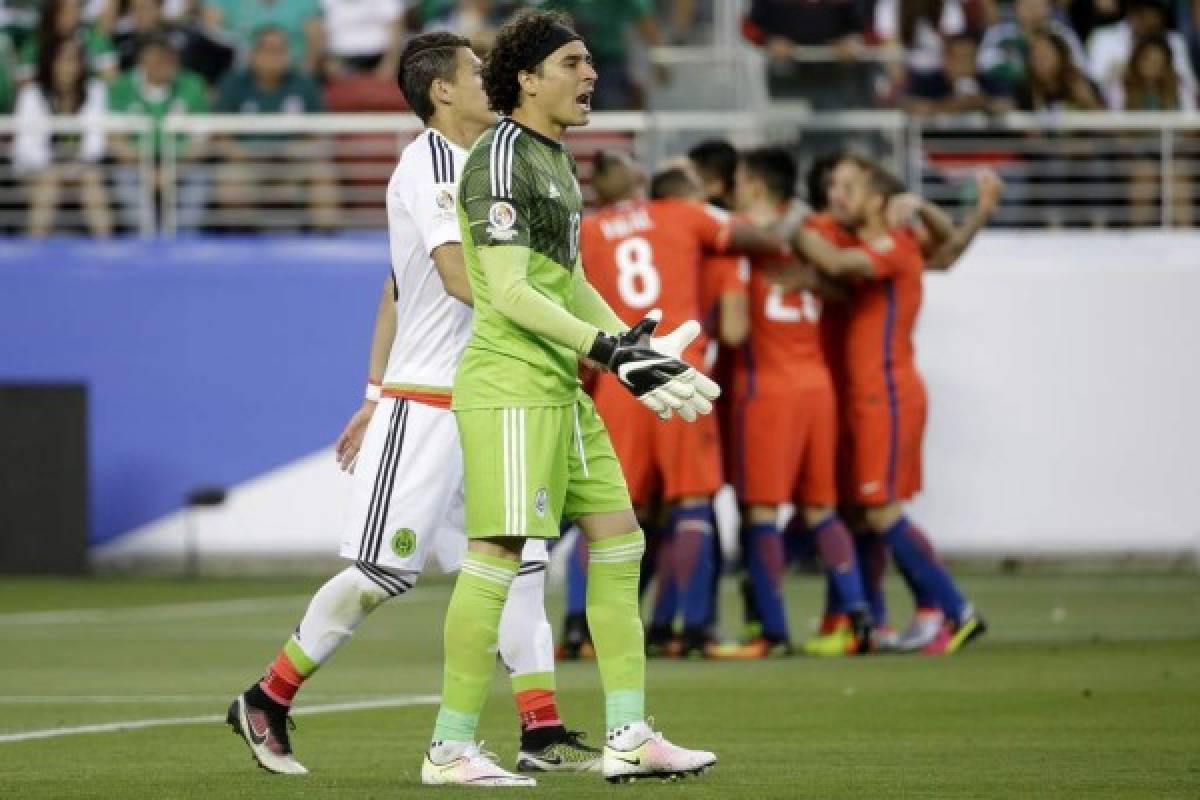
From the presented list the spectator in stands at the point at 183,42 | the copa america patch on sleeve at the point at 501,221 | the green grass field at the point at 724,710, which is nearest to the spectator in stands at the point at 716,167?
the green grass field at the point at 724,710

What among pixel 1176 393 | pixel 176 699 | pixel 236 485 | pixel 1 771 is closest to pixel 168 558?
Result: pixel 236 485

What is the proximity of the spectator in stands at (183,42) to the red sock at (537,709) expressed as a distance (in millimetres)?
13854

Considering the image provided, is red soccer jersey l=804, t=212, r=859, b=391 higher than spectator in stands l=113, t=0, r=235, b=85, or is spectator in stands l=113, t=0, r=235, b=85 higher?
spectator in stands l=113, t=0, r=235, b=85

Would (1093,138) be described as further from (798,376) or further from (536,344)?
(536,344)

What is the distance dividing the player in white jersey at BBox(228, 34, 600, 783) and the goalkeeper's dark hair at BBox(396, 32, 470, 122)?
0.13 meters

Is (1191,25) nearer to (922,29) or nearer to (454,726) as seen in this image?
(922,29)

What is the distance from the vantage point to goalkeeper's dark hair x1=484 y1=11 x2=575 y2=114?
7.67 meters

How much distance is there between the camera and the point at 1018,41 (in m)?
21.0

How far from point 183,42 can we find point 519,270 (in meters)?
14.7

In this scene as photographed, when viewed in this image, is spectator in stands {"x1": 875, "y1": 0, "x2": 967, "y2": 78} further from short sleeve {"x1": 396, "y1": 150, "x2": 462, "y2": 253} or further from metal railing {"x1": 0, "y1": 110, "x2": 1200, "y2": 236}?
short sleeve {"x1": 396, "y1": 150, "x2": 462, "y2": 253}

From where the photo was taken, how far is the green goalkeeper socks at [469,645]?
7.55 m

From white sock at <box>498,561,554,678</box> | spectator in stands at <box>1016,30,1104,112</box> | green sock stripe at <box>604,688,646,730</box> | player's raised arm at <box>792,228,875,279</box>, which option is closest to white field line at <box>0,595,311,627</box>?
player's raised arm at <box>792,228,875,279</box>

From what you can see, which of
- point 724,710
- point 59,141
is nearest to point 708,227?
point 724,710

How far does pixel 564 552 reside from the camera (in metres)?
19.7
